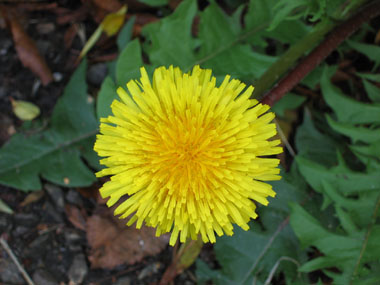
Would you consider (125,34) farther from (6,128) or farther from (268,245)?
(268,245)

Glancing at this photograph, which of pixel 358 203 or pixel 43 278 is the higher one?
pixel 358 203

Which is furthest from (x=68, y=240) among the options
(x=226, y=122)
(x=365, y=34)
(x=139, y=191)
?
(x=365, y=34)

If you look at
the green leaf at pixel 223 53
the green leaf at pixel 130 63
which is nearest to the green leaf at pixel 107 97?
the green leaf at pixel 130 63

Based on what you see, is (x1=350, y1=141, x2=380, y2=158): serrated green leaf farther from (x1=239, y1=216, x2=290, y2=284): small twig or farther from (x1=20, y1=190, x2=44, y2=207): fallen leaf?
(x1=20, y1=190, x2=44, y2=207): fallen leaf

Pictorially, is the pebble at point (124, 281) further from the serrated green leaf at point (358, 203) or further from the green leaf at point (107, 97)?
the serrated green leaf at point (358, 203)

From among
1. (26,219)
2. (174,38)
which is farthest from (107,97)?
(26,219)

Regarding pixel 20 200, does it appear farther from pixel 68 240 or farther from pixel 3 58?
pixel 3 58

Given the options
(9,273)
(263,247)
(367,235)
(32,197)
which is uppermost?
(367,235)
